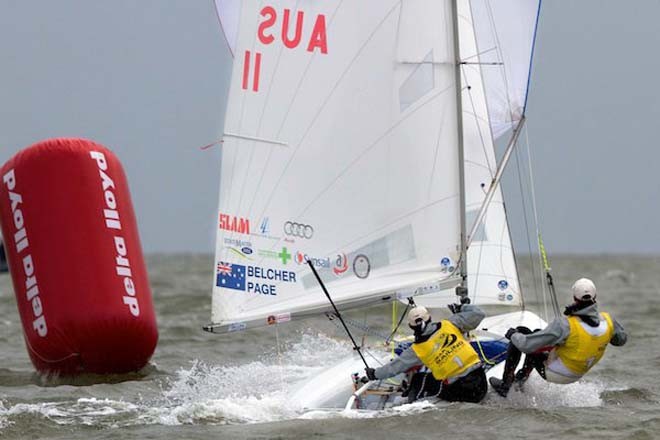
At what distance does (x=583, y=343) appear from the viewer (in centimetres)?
844


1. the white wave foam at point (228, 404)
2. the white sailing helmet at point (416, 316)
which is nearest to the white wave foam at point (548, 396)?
the white wave foam at point (228, 404)

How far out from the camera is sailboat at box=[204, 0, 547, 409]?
29.9ft

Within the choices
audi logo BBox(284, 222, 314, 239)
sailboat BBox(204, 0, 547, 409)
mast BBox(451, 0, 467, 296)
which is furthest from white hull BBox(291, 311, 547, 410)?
audi logo BBox(284, 222, 314, 239)

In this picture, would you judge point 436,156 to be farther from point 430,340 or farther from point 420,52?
point 430,340

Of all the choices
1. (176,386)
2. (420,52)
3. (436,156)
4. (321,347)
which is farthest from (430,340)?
(321,347)

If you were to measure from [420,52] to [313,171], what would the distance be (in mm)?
1161

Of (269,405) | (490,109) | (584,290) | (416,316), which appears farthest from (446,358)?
(490,109)

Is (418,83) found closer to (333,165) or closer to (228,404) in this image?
(333,165)

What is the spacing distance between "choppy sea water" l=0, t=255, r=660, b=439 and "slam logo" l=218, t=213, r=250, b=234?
1.25m

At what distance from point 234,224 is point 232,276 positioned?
1.26 ft

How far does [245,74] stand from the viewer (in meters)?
9.20

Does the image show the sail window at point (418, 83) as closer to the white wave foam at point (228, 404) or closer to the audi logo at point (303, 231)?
the audi logo at point (303, 231)

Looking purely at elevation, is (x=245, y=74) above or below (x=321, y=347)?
above

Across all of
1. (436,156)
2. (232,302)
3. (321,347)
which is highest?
(436,156)
